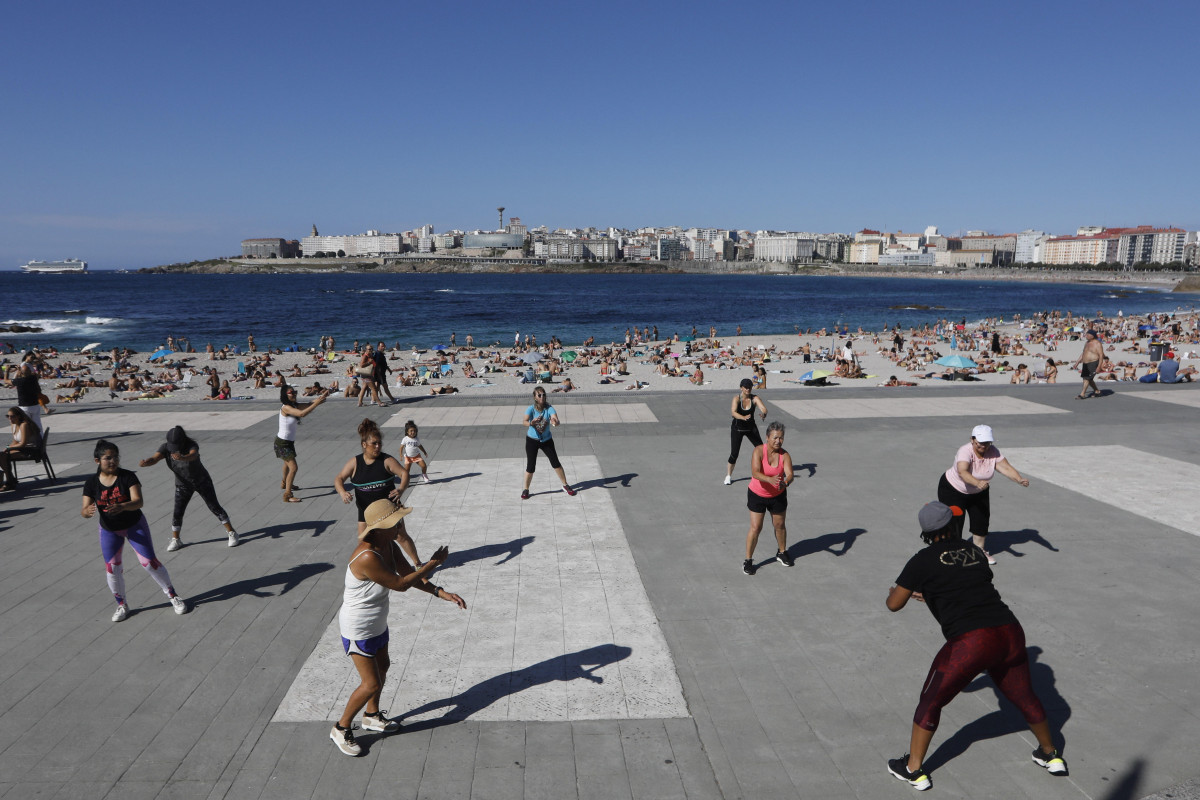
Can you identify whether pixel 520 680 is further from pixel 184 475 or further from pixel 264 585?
pixel 184 475

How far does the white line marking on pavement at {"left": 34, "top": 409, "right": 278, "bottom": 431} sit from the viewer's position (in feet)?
47.4

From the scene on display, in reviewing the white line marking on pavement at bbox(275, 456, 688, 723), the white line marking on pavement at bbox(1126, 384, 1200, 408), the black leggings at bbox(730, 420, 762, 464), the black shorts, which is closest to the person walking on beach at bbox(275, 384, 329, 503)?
the white line marking on pavement at bbox(275, 456, 688, 723)

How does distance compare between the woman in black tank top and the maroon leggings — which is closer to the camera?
the maroon leggings

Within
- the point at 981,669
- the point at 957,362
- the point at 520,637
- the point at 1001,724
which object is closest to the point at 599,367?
the point at 957,362

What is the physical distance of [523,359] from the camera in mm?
27031

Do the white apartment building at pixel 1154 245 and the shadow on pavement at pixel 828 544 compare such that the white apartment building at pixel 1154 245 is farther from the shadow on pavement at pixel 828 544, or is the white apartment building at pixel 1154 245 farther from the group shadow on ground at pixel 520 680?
the group shadow on ground at pixel 520 680

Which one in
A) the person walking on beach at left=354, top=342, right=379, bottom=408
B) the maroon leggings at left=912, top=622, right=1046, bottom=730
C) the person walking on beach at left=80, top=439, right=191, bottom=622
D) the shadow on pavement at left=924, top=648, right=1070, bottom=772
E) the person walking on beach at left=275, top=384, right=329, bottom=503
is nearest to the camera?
the maroon leggings at left=912, top=622, right=1046, bottom=730

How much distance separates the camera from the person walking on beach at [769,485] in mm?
6719

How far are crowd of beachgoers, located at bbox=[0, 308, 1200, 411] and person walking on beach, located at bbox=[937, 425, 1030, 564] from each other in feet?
36.9

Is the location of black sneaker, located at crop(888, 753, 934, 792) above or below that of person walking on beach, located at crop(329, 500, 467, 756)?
below

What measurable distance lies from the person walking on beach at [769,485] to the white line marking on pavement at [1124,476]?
16.2 feet

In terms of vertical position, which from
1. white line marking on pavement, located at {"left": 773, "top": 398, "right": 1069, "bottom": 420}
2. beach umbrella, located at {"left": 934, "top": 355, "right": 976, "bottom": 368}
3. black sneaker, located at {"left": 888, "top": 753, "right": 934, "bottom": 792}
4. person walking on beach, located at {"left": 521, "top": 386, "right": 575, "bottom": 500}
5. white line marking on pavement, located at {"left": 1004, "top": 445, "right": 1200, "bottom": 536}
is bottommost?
white line marking on pavement, located at {"left": 773, "top": 398, "right": 1069, "bottom": 420}

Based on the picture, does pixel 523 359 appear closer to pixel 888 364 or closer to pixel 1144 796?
pixel 888 364

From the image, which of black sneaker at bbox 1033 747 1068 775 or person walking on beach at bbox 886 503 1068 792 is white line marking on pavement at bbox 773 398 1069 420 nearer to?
black sneaker at bbox 1033 747 1068 775
